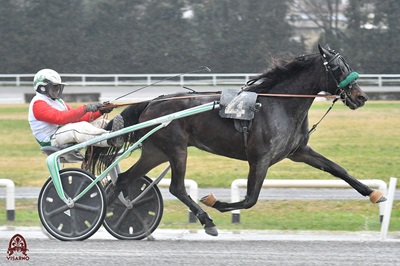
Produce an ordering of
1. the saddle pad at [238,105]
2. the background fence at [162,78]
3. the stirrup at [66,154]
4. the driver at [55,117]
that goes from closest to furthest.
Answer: the saddle pad at [238,105]
the driver at [55,117]
the stirrup at [66,154]
the background fence at [162,78]

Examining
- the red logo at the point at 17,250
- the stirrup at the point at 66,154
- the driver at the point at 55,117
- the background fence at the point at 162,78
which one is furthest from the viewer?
the background fence at the point at 162,78

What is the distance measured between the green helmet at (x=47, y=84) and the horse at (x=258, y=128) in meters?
0.69

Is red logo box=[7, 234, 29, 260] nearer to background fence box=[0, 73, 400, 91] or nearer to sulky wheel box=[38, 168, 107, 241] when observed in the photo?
sulky wheel box=[38, 168, 107, 241]

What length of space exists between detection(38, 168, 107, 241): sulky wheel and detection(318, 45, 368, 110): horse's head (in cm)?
235

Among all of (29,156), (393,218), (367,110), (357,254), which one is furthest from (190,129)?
(367,110)

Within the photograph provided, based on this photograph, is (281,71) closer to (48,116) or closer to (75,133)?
(75,133)

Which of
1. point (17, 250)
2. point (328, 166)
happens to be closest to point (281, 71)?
point (328, 166)

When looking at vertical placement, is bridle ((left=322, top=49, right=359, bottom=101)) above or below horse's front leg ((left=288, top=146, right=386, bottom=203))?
above

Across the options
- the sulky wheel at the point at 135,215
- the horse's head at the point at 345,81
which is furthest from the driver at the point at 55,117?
the horse's head at the point at 345,81

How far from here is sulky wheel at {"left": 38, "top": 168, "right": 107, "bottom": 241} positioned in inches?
311

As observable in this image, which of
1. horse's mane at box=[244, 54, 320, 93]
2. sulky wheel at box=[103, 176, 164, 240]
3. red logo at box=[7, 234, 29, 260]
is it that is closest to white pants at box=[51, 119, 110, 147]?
sulky wheel at box=[103, 176, 164, 240]

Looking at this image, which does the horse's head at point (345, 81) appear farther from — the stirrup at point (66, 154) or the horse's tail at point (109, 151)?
the stirrup at point (66, 154)

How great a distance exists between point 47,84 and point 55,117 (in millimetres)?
326

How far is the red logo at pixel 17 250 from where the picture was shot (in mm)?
6820
